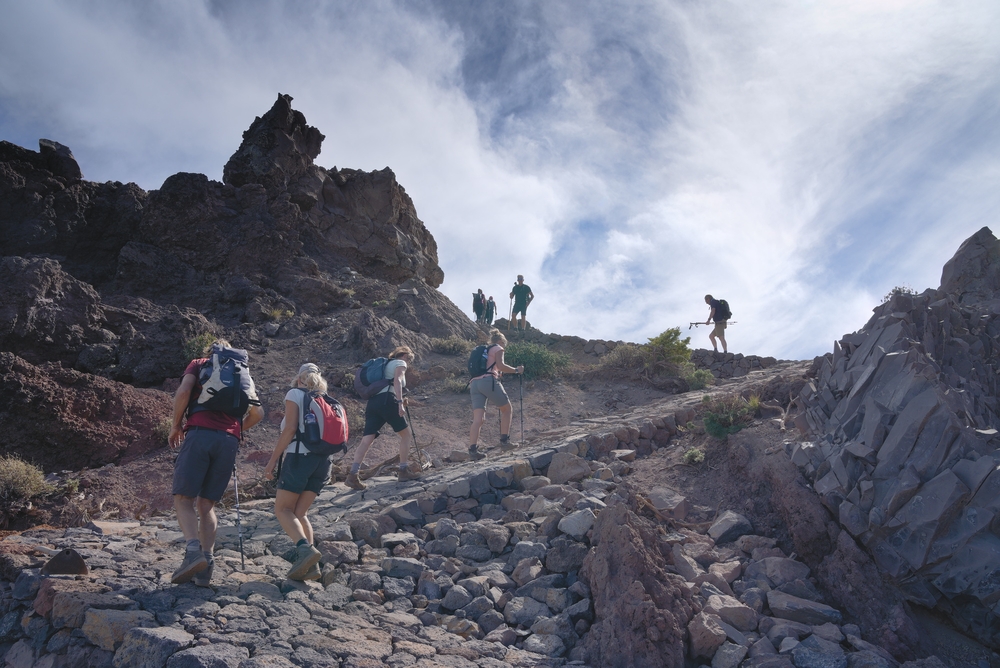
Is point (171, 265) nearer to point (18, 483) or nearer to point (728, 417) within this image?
point (18, 483)

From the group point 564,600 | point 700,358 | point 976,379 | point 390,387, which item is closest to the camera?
point 564,600

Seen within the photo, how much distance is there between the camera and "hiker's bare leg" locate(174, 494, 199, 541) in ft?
14.0

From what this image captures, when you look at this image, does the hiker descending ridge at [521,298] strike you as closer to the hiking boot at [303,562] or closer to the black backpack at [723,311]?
the black backpack at [723,311]

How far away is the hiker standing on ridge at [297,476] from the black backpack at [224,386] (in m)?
0.33

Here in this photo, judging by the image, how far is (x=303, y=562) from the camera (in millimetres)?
4492

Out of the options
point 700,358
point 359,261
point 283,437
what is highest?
point 359,261

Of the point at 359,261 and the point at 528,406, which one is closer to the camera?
the point at 528,406

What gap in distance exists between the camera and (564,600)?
4707mm

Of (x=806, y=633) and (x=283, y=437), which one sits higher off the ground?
(x=283, y=437)

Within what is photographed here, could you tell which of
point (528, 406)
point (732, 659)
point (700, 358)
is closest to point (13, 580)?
point (732, 659)

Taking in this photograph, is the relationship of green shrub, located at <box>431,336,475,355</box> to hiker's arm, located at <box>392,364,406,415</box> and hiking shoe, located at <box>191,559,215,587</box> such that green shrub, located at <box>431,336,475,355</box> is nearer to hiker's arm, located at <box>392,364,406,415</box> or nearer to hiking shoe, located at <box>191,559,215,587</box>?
hiker's arm, located at <box>392,364,406,415</box>

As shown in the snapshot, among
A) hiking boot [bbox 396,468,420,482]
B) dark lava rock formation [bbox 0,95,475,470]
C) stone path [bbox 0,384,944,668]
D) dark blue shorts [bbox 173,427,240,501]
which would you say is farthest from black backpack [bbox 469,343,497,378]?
dark lava rock formation [bbox 0,95,475,470]

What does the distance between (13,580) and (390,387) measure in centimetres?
409

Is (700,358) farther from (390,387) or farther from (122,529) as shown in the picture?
(122,529)
